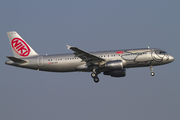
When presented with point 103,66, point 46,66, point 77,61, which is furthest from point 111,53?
point 46,66

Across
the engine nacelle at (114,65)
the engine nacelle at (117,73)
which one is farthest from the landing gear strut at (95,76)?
the engine nacelle at (114,65)

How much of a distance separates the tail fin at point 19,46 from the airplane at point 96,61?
4.15 feet

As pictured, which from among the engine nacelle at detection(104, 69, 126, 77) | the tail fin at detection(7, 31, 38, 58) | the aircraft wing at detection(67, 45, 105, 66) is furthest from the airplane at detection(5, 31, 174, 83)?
the engine nacelle at detection(104, 69, 126, 77)

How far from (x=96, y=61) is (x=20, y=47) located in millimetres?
13626

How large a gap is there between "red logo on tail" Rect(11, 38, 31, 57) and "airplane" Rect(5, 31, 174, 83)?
4.94ft

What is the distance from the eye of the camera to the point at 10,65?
51.8m

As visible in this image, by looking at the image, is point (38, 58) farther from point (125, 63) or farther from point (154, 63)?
point (154, 63)

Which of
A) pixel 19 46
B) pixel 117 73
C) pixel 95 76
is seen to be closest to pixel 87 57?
pixel 95 76

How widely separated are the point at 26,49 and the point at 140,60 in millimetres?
18912

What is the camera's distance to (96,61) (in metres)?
50.0

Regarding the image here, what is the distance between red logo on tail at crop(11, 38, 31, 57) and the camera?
177 ft

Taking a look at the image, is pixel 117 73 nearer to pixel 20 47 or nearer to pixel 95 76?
pixel 95 76

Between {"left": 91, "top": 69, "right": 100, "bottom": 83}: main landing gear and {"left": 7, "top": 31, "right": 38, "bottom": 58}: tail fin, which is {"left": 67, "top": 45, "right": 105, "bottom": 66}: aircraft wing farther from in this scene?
{"left": 7, "top": 31, "right": 38, "bottom": 58}: tail fin

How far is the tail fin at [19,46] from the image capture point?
2120 inches
